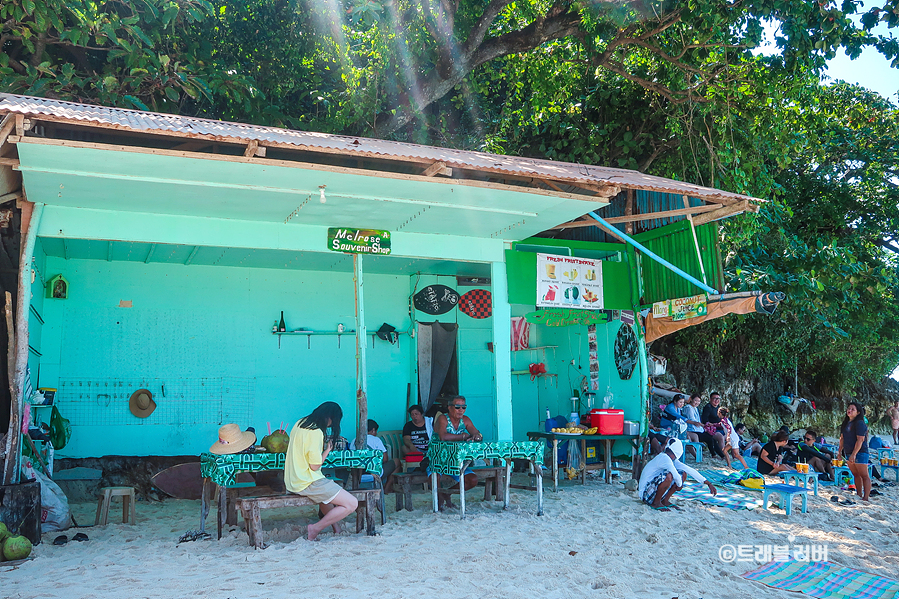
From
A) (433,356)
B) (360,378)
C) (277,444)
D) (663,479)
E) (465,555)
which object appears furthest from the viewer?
(433,356)

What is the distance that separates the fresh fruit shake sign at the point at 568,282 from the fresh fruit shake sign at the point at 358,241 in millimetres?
2012

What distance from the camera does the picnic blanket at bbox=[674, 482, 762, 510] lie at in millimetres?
7812

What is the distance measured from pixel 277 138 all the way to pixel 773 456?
793 cm

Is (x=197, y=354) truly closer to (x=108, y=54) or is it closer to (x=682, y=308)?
(x=108, y=54)

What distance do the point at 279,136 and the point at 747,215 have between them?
7.80 meters

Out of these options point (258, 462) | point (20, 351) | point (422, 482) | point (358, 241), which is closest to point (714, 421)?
point (422, 482)

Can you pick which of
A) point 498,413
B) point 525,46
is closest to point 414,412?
point 498,413

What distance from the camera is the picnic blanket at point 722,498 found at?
7.81 meters

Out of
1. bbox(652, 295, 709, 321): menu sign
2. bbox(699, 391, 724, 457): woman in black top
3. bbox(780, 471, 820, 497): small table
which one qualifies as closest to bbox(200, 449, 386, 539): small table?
bbox(652, 295, 709, 321): menu sign

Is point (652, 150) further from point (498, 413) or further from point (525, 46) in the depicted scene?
point (498, 413)

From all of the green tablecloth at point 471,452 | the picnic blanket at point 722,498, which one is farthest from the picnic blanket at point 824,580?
the green tablecloth at point 471,452

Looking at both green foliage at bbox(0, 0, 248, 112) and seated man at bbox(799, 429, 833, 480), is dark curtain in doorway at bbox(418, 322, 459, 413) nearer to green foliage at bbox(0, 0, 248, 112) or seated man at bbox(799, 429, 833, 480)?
green foliage at bbox(0, 0, 248, 112)

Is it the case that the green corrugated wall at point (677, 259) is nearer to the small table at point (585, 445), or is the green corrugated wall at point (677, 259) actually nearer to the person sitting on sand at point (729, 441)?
the small table at point (585, 445)

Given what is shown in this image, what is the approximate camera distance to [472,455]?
22.6 ft
